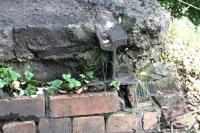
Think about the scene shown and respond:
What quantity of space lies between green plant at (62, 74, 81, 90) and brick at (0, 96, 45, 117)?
10 cm

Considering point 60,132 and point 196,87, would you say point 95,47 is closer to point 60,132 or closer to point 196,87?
point 60,132

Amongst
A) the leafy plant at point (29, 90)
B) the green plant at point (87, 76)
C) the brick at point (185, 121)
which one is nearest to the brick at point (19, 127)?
the leafy plant at point (29, 90)

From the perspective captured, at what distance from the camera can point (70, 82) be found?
5.15 ft

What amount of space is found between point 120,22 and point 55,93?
0.37 metres

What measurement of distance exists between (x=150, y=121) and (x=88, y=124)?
0.89 ft

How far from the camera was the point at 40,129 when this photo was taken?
1.60m

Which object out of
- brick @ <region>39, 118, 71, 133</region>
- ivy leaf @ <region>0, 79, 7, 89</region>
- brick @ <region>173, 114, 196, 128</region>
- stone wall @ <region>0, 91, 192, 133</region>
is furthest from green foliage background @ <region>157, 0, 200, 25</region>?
ivy leaf @ <region>0, 79, 7, 89</region>

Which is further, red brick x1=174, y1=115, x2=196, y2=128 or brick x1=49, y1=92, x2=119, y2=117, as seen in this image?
red brick x1=174, y1=115, x2=196, y2=128

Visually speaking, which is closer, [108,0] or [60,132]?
[60,132]

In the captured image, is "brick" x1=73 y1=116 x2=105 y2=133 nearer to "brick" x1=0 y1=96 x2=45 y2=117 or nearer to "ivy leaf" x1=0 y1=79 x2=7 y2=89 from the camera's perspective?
"brick" x1=0 y1=96 x2=45 y2=117

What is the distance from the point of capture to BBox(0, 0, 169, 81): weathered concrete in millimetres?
1551

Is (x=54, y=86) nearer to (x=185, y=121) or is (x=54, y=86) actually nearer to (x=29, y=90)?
(x=29, y=90)

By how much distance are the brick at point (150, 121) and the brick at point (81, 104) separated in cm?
18

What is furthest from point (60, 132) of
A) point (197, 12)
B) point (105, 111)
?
point (197, 12)
